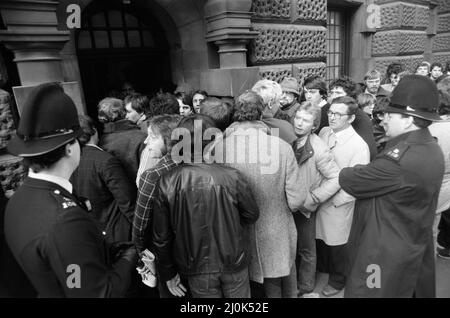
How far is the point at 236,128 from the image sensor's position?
2.09m

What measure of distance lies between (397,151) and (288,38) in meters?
3.62

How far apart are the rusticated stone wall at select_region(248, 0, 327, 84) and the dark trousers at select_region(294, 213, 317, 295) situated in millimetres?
2699

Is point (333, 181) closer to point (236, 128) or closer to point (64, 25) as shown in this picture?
point (236, 128)

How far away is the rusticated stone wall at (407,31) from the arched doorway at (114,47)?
17.1 feet

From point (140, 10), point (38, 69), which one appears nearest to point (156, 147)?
point (38, 69)

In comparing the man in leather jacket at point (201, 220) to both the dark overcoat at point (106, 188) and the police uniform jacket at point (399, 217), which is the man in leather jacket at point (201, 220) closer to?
the dark overcoat at point (106, 188)

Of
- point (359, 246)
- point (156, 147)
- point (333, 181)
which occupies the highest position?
point (156, 147)

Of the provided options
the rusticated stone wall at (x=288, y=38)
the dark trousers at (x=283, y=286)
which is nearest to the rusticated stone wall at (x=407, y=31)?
the rusticated stone wall at (x=288, y=38)

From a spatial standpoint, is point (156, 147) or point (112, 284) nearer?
point (112, 284)

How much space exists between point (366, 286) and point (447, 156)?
1609 millimetres

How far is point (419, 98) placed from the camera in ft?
5.68

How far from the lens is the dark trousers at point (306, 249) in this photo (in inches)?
103

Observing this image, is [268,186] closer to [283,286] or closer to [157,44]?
[283,286]

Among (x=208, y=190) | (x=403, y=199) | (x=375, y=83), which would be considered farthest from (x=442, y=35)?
(x=208, y=190)
